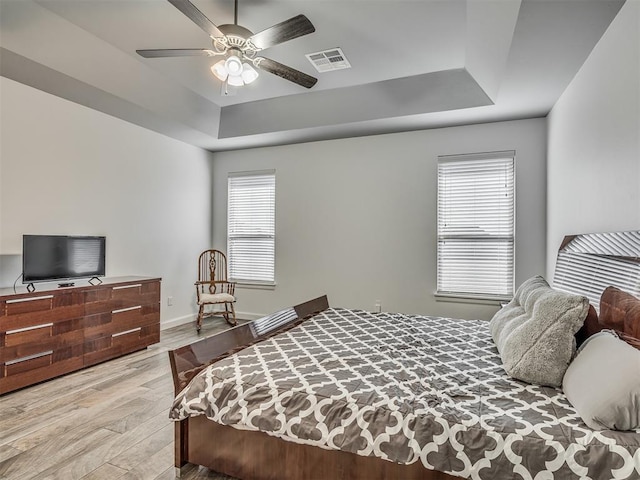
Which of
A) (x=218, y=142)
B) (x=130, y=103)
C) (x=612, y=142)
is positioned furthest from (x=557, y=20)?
(x=218, y=142)

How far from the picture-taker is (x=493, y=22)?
237 centimetres

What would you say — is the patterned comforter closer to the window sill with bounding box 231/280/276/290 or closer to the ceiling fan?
the ceiling fan

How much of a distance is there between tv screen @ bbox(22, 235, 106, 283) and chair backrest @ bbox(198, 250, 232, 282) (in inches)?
65.2

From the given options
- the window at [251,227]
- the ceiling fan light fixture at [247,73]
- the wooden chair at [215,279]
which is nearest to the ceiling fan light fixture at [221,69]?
the ceiling fan light fixture at [247,73]

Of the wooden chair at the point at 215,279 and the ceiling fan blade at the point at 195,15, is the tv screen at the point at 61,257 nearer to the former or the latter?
the wooden chair at the point at 215,279

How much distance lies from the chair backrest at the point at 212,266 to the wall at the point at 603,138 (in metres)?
4.28

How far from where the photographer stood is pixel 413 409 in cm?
154

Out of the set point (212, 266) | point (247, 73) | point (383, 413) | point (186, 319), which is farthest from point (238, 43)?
point (186, 319)

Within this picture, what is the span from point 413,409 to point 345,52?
290cm

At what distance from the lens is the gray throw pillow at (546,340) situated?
1729mm

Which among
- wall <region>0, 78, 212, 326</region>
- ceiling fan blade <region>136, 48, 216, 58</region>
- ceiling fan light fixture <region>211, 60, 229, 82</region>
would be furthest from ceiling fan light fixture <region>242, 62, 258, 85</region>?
wall <region>0, 78, 212, 326</region>

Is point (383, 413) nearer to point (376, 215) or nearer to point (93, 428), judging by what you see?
point (93, 428)

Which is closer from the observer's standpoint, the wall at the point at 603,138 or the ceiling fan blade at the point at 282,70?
the wall at the point at 603,138

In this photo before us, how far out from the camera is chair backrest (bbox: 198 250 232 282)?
5344 mm
